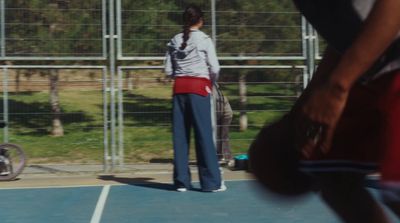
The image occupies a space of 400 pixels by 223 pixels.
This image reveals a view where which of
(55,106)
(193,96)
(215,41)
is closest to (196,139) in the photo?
(193,96)

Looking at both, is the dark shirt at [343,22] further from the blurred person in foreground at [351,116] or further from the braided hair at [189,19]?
the braided hair at [189,19]

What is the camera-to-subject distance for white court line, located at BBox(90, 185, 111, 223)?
18.3 feet

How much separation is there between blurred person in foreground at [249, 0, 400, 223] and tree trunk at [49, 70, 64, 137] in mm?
7546

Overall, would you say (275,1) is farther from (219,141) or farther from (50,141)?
(50,141)

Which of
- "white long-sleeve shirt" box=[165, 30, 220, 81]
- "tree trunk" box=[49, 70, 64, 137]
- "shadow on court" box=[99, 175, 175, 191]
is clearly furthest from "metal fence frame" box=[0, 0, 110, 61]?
"white long-sleeve shirt" box=[165, 30, 220, 81]

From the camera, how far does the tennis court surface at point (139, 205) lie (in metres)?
5.57

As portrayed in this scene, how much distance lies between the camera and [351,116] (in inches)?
87.7

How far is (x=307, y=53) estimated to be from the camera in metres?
9.29

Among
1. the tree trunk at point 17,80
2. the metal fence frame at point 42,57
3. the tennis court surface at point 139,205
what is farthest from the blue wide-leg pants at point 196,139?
the tree trunk at point 17,80

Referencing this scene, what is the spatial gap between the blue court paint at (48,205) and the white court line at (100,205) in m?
0.04

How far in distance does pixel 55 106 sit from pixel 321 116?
831 cm

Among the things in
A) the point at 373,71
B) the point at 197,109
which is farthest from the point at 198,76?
the point at 373,71

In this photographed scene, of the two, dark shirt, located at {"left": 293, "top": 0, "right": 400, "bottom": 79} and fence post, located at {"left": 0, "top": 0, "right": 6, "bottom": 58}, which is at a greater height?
fence post, located at {"left": 0, "top": 0, "right": 6, "bottom": 58}

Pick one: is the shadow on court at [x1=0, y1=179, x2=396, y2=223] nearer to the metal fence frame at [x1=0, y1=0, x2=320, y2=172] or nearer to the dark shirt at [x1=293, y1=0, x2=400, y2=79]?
the metal fence frame at [x1=0, y1=0, x2=320, y2=172]
